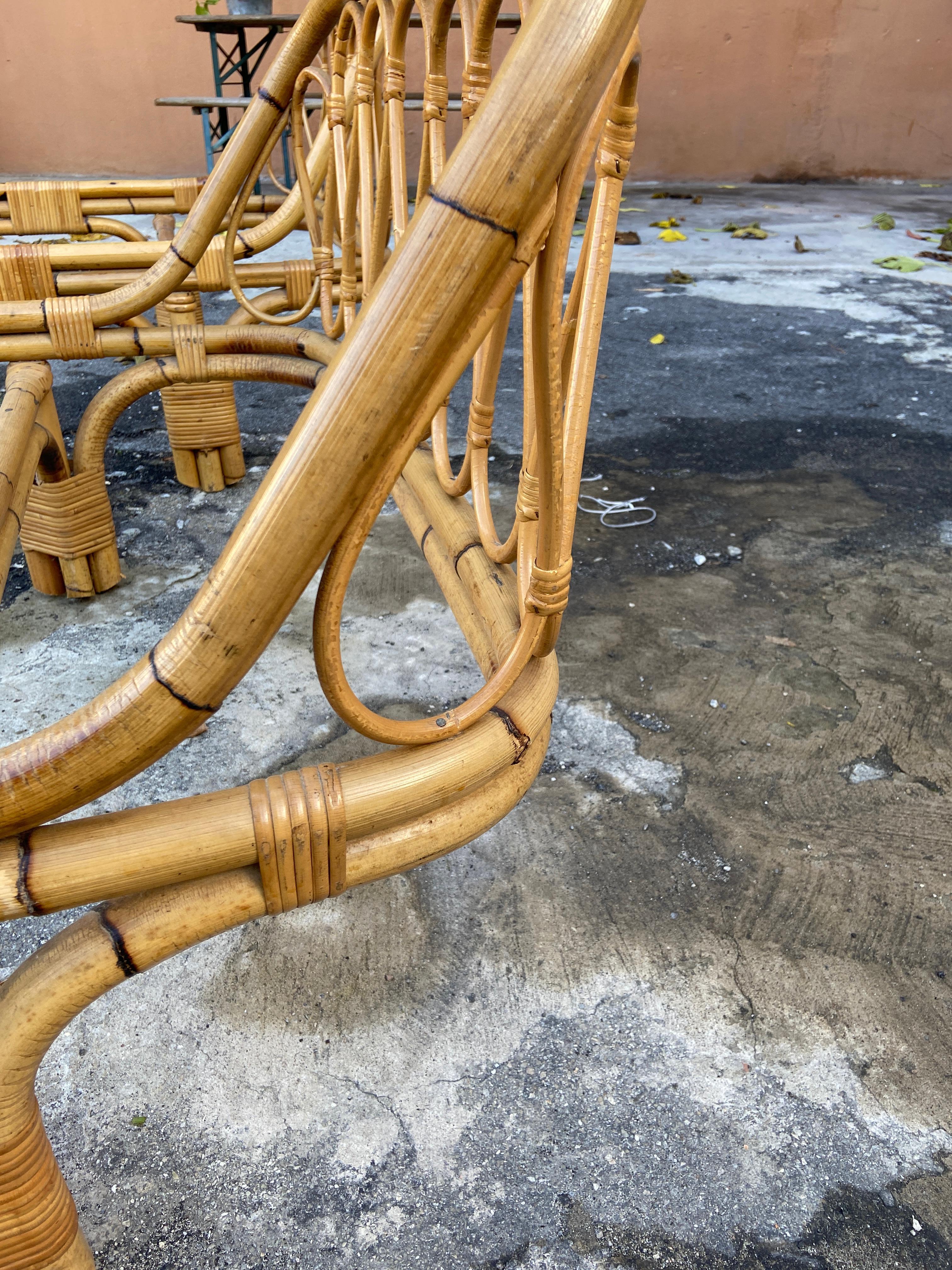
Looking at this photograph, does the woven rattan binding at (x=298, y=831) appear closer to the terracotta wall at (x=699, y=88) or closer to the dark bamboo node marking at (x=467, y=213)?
the dark bamboo node marking at (x=467, y=213)

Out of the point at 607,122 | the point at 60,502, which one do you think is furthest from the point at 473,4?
the point at 60,502

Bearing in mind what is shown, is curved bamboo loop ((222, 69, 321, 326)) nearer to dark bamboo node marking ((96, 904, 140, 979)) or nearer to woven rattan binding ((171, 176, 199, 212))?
woven rattan binding ((171, 176, 199, 212))

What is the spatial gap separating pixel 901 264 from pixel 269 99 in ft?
12.4

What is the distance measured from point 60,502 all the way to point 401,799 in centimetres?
133

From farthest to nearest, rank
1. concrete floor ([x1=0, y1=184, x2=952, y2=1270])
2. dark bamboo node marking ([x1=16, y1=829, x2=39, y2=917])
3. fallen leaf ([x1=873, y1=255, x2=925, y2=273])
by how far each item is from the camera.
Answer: fallen leaf ([x1=873, y1=255, x2=925, y2=273]) < concrete floor ([x1=0, y1=184, x2=952, y2=1270]) < dark bamboo node marking ([x1=16, y1=829, x2=39, y2=917])

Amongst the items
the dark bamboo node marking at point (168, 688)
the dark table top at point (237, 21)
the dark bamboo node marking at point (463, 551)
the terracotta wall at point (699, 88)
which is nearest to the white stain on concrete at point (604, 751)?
the dark bamboo node marking at point (463, 551)

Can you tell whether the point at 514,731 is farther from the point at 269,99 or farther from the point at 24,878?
the point at 269,99

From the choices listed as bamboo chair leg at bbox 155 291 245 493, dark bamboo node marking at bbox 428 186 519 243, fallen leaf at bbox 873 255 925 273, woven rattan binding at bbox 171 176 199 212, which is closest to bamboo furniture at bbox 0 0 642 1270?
dark bamboo node marking at bbox 428 186 519 243

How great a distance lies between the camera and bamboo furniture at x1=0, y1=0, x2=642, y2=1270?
53cm

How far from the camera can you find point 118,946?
0.69m

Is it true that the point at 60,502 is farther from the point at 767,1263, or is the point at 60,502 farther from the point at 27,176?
the point at 27,176

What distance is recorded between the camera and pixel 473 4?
782mm

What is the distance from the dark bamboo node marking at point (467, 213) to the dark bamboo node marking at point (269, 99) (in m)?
1.03

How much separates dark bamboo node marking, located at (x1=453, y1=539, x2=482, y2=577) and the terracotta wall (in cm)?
539
